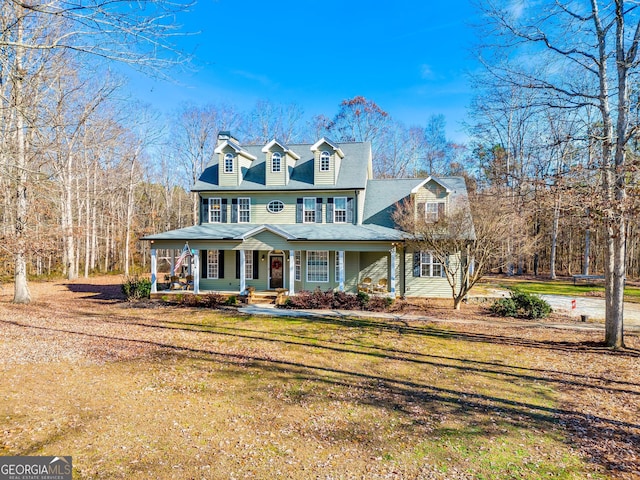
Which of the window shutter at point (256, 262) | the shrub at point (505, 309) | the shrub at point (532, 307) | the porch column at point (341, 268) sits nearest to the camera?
the shrub at point (532, 307)

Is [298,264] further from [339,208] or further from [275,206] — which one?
[339,208]

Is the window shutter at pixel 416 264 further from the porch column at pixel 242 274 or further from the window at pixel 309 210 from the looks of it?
the porch column at pixel 242 274

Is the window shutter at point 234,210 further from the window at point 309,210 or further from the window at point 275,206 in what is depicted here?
the window at point 309,210

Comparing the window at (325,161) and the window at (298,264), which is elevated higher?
the window at (325,161)

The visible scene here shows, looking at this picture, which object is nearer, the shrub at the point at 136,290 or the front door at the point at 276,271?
the shrub at the point at 136,290

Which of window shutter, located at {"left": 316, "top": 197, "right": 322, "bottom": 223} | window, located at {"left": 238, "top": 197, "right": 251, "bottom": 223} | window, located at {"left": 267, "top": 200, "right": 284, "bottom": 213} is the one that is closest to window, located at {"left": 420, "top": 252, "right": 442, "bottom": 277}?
window shutter, located at {"left": 316, "top": 197, "right": 322, "bottom": 223}

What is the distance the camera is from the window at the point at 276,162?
68.2 feet

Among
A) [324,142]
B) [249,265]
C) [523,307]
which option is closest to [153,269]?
[249,265]

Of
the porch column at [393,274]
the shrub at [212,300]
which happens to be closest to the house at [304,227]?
the porch column at [393,274]

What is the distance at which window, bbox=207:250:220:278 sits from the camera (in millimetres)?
20031

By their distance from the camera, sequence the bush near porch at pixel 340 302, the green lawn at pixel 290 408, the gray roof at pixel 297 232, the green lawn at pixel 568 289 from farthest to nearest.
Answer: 1. the green lawn at pixel 568 289
2. the gray roof at pixel 297 232
3. the bush near porch at pixel 340 302
4. the green lawn at pixel 290 408

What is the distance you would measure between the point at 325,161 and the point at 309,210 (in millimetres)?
2914

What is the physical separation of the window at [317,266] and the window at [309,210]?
6.55ft

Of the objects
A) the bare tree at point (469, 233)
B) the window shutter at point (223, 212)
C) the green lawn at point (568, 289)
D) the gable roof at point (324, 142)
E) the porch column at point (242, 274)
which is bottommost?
the green lawn at point (568, 289)
